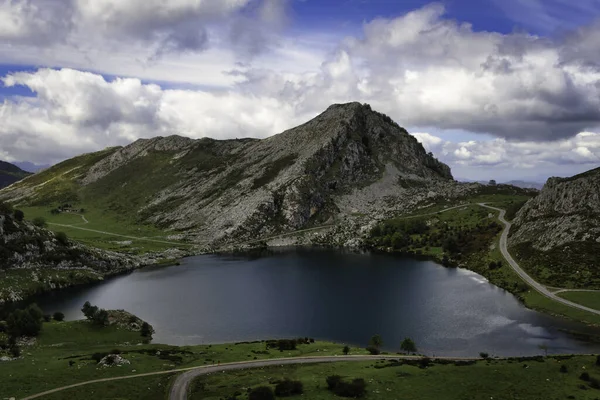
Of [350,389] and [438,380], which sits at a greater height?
[350,389]

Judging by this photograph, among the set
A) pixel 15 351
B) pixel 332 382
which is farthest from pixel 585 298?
pixel 15 351

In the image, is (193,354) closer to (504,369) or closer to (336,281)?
(504,369)

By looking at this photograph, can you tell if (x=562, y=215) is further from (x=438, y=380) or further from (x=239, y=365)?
(x=239, y=365)

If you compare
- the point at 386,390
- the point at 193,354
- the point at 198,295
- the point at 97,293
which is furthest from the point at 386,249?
the point at 386,390

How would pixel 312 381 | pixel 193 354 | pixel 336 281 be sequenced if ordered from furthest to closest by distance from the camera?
pixel 336 281 → pixel 193 354 → pixel 312 381

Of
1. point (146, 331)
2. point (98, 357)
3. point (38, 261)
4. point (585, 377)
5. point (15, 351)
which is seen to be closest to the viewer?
point (585, 377)

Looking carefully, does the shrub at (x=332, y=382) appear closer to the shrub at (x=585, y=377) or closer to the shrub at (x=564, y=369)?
the shrub at (x=564, y=369)

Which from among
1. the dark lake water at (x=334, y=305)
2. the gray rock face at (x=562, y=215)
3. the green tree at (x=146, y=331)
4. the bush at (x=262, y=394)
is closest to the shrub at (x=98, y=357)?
the dark lake water at (x=334, y=305)
